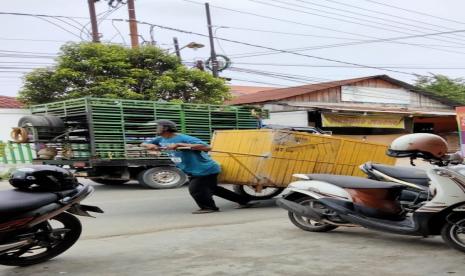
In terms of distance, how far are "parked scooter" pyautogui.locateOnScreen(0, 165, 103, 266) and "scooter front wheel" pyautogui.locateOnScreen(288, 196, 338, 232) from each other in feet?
7.91

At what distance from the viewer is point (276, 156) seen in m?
8.72

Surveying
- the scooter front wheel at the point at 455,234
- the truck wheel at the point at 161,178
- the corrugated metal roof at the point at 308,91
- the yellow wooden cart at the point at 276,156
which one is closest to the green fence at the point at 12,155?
the truck wheel at the point at 161,178

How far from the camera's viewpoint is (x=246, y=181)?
28.6 ft

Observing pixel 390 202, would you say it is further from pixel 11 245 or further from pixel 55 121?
pixel 55 121

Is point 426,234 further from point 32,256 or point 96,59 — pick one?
point 96,59

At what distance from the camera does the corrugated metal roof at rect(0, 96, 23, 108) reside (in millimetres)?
26500

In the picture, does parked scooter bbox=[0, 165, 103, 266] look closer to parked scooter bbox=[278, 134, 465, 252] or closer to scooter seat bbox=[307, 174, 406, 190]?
parked scooter bbox=[278, 134, 465, 252]

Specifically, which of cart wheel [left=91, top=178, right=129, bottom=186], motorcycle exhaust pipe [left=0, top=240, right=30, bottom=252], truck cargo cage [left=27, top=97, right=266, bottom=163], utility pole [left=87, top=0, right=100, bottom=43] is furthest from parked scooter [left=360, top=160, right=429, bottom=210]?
utility pole [left=87, top=0, right=100, bottom=43]

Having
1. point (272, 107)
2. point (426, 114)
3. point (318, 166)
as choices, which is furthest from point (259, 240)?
point (426, 114)

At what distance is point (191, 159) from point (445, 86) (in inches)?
1277

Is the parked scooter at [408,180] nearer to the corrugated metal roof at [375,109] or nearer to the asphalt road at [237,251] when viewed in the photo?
the asphalt road at [237,251]

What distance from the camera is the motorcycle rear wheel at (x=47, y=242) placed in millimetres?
4887

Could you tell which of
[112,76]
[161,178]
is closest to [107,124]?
[161,178]

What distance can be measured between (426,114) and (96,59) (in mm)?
15723
